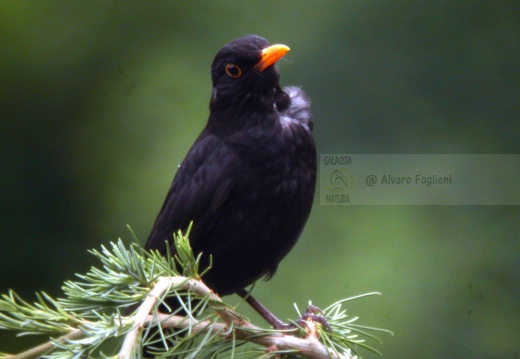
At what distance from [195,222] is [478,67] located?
6.17 ft

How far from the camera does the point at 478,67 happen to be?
3.53 metres

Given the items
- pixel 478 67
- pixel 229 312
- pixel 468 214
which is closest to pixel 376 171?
pixel 468 214

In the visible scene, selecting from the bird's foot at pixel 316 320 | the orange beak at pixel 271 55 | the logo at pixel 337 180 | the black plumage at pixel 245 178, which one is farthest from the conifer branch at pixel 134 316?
the logo at pixel 337 180

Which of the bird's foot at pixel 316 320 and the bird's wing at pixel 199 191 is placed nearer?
the bird's foot at pixel 316 320

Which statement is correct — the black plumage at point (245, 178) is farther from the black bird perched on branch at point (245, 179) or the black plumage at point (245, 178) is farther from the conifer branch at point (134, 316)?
the conifer branch at point (134, 316)

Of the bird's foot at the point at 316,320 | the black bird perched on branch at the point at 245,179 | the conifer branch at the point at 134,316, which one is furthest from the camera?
the black bird perched on branch at the point at 245,179

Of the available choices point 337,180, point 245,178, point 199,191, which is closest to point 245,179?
point 245,178

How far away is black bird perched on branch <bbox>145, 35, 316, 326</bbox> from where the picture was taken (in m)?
2.15

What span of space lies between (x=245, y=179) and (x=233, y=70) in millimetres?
336

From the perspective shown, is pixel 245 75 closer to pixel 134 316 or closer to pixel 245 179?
pixel 245 179

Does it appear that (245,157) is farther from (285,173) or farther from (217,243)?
(217,243)

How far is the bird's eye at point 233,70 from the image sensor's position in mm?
2254

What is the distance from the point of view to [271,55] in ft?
7.14

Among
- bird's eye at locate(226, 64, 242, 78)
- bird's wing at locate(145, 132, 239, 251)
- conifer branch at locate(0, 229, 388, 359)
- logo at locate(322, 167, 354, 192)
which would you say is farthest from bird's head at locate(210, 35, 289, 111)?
conifer branch at locate(0, 229, 388, 359)
